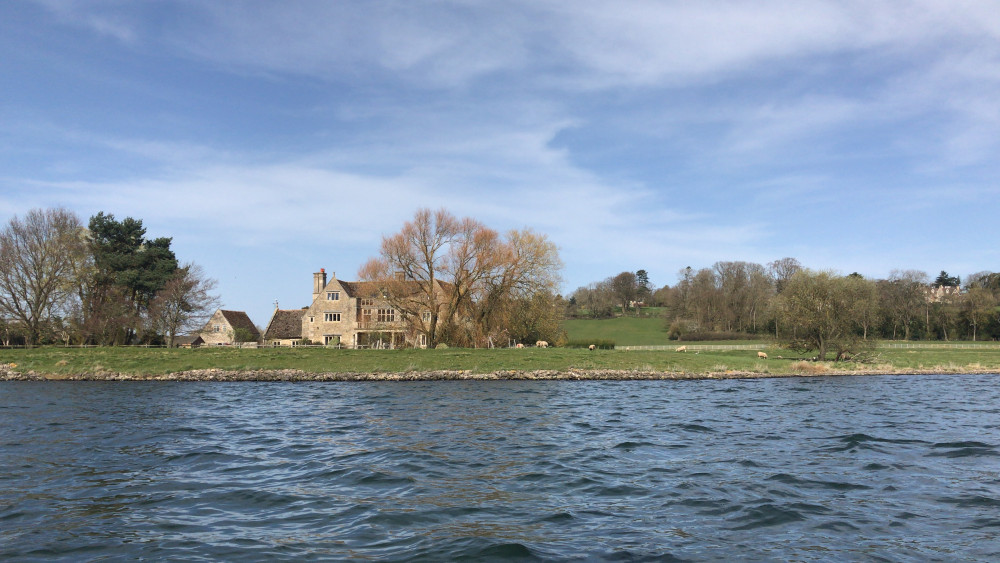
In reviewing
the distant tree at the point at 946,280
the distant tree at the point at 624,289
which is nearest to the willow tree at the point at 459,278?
the distant tree at the point at 624,289

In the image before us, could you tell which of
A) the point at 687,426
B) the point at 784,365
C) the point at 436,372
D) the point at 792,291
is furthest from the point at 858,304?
the point at 687,426

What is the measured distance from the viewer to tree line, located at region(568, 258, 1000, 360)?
43.1 m

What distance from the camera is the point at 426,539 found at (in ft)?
22.2

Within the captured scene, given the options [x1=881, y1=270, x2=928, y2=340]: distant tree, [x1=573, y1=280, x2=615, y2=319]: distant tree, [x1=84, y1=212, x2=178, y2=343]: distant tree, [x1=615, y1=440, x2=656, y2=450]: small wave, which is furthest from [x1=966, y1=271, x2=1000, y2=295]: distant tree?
[x1=84, y1=212, x2=178, y2=343]: distant tree

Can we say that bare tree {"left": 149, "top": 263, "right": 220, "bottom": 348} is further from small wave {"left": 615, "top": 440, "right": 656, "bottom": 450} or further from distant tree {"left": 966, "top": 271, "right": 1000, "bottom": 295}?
distant tree {"left": 966, "top": 271, "right": 1000, "bottom": 295}

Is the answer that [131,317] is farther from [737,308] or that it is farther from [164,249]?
[737,308]

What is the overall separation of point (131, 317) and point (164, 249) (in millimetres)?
9769

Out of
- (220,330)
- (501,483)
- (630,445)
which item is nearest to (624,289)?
(220,330)

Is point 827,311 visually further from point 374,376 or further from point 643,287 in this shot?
point 643,287

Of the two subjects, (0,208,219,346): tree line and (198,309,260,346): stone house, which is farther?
(198,309,260,346): stone house

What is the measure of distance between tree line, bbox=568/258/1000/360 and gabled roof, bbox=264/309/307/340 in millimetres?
55464

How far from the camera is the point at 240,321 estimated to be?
78938 mm

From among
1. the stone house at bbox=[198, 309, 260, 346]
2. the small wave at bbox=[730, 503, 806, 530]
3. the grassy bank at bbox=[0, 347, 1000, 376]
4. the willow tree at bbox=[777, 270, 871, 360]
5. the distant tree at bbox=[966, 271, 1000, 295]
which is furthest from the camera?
the distant tree at bbox=[966, 271, 1000, 295]

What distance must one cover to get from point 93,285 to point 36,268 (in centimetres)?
725
